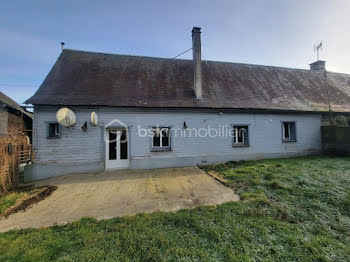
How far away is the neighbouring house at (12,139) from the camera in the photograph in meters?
5.02

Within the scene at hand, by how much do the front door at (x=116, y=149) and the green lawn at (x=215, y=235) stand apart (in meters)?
4.21

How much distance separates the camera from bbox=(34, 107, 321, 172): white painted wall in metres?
6.73

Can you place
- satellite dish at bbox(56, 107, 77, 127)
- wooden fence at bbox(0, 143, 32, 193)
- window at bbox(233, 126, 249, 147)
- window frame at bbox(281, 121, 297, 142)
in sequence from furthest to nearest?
window frame at bbox(281, 121, 297, 142)
window at bbox(233, 126, 249, 147)
satellite dish at bbox(56, 107, 77, 127)
wooden fence at bbox(0, 143, 32, 193)

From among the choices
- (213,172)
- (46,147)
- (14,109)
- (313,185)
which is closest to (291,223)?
(313,185)

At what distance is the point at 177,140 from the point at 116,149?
3081 millimetres

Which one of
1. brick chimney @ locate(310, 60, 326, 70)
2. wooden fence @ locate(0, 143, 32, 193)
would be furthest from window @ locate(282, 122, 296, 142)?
wooden fence @ locate(0, 143, 32, 193)

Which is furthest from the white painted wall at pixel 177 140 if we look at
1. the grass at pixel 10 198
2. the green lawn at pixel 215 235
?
the green lawn at pixel 215 235

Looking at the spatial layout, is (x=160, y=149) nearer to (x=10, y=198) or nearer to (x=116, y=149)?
(x=116, y=149)

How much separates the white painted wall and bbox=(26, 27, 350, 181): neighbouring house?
0.04m

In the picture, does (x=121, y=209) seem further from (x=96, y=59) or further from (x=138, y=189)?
(x=96, y=59)

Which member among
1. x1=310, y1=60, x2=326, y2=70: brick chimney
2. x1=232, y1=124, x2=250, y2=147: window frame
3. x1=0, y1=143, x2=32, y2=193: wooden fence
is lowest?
x1=0, y1=143, x2=32, y2=193: wooden fence

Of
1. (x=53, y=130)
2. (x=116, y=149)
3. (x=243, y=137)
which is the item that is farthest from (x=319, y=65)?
(x=53, y=130)

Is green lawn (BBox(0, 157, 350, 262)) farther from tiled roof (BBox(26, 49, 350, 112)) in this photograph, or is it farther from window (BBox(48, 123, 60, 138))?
tiled roof (BBox(26, 49, 350, 112))

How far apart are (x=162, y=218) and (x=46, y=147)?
257 inches
